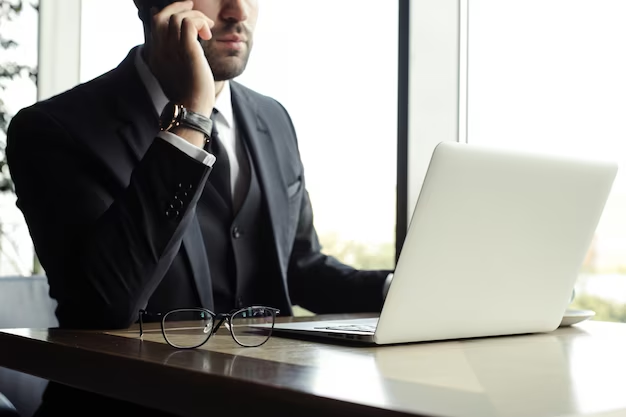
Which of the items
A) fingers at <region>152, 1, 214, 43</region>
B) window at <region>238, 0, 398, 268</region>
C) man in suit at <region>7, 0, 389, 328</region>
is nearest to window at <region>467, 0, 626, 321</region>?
window at <region>238, 0, 398, 268</region>

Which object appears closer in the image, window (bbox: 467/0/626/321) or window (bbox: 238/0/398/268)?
window (bbox: 238/0/398/268)

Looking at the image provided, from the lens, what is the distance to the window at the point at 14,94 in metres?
2.15

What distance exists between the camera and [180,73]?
2234mm

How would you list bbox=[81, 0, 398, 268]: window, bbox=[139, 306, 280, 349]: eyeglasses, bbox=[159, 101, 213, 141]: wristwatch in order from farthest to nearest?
bbox=[81, 0, 398, 268]: window < bbox=[159, 101, 213, 141]: wristwatch < bbox=[139, 306, 280, 349]: eyeglasses

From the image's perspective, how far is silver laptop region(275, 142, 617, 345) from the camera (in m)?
1.35

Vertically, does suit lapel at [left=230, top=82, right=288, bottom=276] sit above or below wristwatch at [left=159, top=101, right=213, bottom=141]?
below

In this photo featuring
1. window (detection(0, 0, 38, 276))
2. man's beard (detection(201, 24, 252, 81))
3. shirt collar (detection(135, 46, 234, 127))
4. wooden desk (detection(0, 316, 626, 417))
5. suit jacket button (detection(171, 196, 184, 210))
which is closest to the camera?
wooden desk (detection(0, 316, 626, 417))

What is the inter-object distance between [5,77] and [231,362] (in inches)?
50.9

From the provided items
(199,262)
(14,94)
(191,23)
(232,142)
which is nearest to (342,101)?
(232,142)

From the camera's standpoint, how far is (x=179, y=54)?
226cm

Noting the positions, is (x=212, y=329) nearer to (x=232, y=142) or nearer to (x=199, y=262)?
(x=199, y=262)

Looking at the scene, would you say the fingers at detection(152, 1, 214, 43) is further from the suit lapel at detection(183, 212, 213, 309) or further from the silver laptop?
the silver laptop

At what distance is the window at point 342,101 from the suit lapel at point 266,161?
0.26ft

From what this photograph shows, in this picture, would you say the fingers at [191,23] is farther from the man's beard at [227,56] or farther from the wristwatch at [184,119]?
the wristwatch at [184,119]
